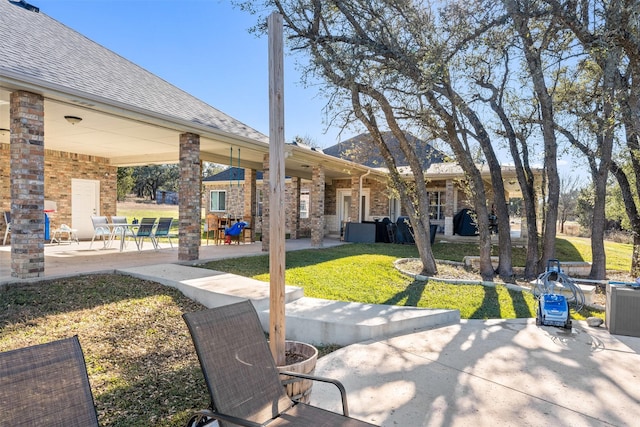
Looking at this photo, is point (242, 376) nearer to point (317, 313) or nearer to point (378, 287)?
point (317, 313)

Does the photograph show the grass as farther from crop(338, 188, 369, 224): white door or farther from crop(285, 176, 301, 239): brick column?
crop(338, 188, 369, 224): white door

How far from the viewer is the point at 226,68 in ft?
41.3

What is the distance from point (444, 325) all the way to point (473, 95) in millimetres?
5906

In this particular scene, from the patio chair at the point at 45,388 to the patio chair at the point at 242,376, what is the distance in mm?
524

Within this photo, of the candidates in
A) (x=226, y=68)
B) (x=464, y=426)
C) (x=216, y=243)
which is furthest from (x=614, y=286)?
(x=226, y=68)

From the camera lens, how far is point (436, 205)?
1717cm

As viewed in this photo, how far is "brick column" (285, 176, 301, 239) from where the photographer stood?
52.8 feet

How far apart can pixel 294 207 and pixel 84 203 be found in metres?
7.63

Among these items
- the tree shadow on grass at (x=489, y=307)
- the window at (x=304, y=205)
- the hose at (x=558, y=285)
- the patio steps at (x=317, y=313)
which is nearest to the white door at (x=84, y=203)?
the patio steps at (x=317, y=313)

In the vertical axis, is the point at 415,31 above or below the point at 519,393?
above

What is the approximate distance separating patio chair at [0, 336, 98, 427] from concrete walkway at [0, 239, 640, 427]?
5.78 feet

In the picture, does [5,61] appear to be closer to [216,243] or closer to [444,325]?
[444,325]

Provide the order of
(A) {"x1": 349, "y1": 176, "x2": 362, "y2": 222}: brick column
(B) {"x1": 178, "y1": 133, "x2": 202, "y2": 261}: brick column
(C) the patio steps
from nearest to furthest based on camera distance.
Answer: (C) the patio steps, (B) {"x1": 178, "y1": 133, "x2": 202, "y2": 261}: brick column, (A) {"x1": 349, "y1": 176, "x2": 362, "y2": 222}: brick column

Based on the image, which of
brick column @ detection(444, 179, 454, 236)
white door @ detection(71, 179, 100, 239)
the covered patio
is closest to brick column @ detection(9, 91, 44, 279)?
the covered patio
